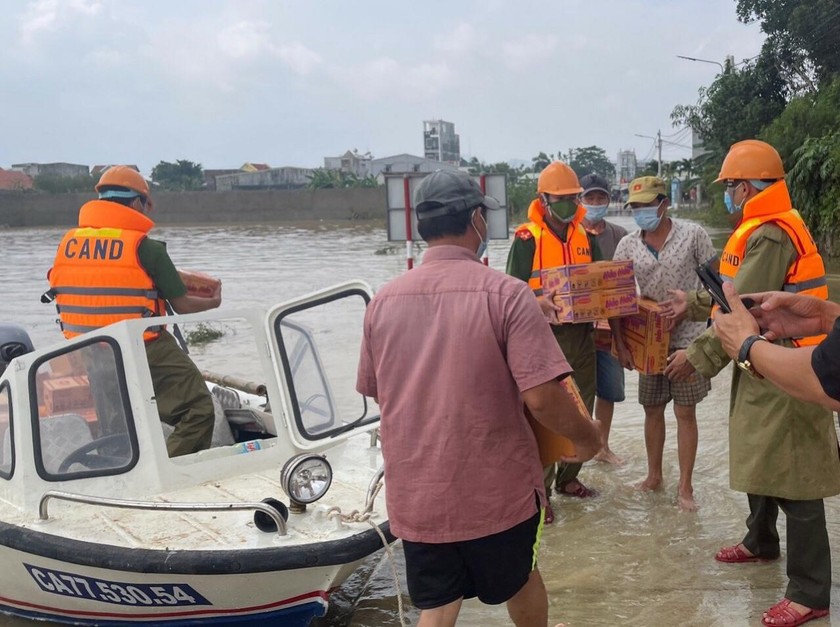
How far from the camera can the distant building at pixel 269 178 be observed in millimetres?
95750

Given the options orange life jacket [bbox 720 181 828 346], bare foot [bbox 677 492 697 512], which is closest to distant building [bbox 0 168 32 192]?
bare foot [bbox 677 492 697 512]

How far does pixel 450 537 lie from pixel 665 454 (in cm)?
411

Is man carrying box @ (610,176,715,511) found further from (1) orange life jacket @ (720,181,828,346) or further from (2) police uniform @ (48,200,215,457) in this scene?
(2) police uniform @ (48,200,215,457)

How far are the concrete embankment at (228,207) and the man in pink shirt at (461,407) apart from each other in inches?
2206

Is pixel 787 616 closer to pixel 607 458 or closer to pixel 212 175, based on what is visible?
pixel 607 458

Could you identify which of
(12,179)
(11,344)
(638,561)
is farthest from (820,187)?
(12,179)

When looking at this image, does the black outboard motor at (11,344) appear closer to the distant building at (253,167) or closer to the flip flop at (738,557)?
the flip flop at (738,557)

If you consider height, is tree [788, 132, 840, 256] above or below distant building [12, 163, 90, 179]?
below

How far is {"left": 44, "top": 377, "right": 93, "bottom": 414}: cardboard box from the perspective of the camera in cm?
409

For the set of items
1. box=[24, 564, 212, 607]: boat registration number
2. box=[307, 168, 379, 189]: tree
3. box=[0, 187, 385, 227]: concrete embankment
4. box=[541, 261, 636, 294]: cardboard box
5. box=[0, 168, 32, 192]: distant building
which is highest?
box=[0, 168, 32, 192]: distant building

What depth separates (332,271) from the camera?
2386cm

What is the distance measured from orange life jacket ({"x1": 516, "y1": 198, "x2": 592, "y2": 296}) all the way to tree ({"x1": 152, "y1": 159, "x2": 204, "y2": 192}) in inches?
3526

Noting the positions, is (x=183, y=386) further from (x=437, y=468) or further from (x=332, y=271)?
(x=332, y=271)

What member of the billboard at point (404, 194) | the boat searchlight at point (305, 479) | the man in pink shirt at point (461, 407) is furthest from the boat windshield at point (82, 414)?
the billboard at point (404, 194)
